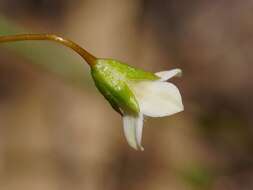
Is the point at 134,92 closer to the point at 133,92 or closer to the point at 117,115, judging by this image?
the point at 133,92

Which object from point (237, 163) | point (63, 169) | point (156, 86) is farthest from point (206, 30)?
point (156, 86)

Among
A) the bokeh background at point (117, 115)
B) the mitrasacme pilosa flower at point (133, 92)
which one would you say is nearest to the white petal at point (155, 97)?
the mitrasacme pilosa flower at point (133, 92)

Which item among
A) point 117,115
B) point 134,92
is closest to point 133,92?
point 134,92

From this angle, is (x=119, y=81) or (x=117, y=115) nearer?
(x=119, y=81)

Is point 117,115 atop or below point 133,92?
below

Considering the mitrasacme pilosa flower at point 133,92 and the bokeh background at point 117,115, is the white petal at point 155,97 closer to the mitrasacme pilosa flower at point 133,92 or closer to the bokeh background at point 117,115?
the mitrasacme pilosa flower at point 133,92
